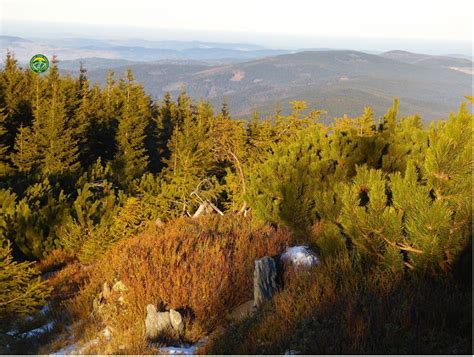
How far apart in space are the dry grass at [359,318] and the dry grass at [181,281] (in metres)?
0.78

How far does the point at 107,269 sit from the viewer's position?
7285 mm

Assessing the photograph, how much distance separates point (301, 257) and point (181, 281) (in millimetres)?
1736

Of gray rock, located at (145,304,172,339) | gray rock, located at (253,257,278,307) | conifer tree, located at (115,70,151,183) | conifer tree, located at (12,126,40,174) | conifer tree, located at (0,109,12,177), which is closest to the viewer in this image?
gray rock, located at (145,304,172,339)

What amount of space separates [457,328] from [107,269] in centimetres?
557

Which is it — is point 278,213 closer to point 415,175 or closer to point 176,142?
point 415,175

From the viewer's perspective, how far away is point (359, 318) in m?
3.80

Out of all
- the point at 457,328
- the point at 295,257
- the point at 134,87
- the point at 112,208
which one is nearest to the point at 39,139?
the point at 134,87

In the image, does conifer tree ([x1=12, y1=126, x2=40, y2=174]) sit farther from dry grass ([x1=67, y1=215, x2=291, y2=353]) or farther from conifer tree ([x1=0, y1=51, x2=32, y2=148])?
dry grass ([x1=67, y1=215, x2=291, y2=353])

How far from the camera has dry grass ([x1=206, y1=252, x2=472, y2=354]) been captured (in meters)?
3.60

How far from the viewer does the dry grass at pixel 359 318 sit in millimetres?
3604

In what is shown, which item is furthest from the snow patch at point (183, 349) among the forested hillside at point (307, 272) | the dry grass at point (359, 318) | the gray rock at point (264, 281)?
the gray rock at point (264, 281)

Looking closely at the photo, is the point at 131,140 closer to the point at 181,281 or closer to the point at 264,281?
the point at 181,281

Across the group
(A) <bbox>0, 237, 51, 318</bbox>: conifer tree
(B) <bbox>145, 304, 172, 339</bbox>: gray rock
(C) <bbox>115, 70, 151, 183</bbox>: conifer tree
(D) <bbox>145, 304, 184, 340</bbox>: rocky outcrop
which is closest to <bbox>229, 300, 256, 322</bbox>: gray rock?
(D) <bbox>145, 304, 184, 340</bbox>: rocky outcrop

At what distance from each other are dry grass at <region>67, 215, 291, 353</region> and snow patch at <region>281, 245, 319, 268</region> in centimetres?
59
